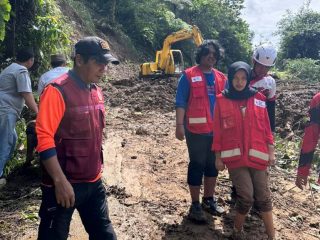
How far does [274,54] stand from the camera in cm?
392

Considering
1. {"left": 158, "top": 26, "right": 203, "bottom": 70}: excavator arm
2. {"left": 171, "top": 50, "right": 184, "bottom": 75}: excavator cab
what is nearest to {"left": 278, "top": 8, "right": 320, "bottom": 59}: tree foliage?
{"left": 171, "top": 50, "right": 184, "bottom": 75}: excavator cab

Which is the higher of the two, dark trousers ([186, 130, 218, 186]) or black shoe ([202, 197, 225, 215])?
dark trousers ([186, 130, 218, 186])

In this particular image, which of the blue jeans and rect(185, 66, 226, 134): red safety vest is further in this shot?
the blue jeans

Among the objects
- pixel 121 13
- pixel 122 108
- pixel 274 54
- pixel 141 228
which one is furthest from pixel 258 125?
pixel 121 13

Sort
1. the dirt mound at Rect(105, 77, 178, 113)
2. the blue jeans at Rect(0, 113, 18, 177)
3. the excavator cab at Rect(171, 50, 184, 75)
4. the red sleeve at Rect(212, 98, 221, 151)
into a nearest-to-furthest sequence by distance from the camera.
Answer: the red sleeve at Rect(212, 98, 221, 151), the blue jeans at Rect(0, 113, 18, 177), the dirt mound at Rect(105, 77, 178, 113), the excavator cab at Rect(171, 50, 184, 75)

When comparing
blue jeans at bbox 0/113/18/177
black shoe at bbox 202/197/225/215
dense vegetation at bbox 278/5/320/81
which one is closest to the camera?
black shoe at bbox 202/197/225/215

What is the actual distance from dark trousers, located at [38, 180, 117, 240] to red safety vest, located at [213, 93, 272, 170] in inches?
53.0

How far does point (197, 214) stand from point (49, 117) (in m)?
2.28

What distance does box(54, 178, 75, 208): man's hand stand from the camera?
218 cm

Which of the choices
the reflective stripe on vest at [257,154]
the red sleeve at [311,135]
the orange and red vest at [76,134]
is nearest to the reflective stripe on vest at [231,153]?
the reflective stripe on vest at [257,154]

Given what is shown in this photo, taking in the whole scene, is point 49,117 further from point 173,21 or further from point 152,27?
point 173,21

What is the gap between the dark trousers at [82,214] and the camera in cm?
231

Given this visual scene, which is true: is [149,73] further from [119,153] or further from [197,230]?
[197,230]

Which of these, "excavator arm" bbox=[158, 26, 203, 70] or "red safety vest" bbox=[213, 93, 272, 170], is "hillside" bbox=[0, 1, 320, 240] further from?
"excavator arm" bbox=[158, 26, 203, 70]
